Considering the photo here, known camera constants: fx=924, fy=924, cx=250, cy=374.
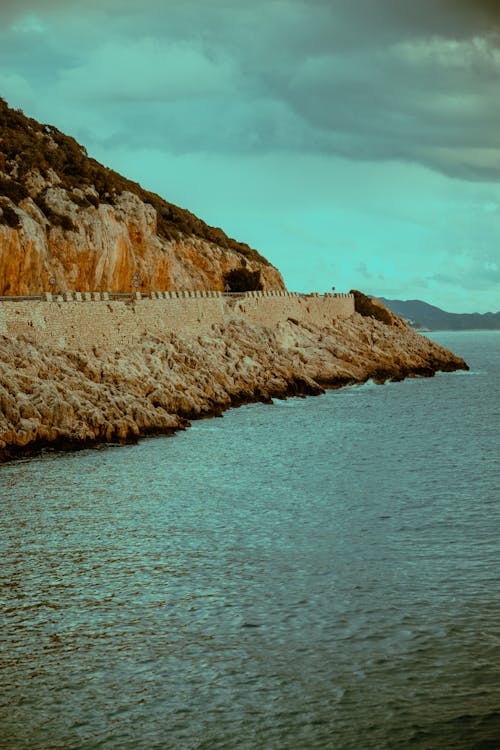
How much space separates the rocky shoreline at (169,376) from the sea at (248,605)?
9.96ft

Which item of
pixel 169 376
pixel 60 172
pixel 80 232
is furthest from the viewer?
pixel 60 172

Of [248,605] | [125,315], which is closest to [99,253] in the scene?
[125,315]

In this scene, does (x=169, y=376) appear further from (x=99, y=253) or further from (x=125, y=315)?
(x=99, y=253)

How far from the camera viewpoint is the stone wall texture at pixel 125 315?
4216 centimetres

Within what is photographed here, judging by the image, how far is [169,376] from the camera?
4669 centimetres

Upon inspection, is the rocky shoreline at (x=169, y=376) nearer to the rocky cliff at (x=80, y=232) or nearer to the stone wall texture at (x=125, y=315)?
the stone wall texture at (x=125, y=315)

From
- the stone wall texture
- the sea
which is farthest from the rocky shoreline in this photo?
the sea

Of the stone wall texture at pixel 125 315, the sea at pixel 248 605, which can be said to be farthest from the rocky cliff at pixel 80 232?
the sea at pixel 248 605

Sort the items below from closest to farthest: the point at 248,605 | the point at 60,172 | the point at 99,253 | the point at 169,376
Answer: the point at 248,605, the point at 169,376, the point at 99,253, the point at 60,172

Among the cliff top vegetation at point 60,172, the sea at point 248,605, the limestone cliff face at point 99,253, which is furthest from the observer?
the cliff top vegetation at point 60,172

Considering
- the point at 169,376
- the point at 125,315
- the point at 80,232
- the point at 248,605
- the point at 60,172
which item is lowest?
the point at 248,605

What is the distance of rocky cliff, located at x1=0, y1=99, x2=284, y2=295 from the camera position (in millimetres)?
55750

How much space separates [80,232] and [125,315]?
1390 cm

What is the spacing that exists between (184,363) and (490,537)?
31.3 metres
